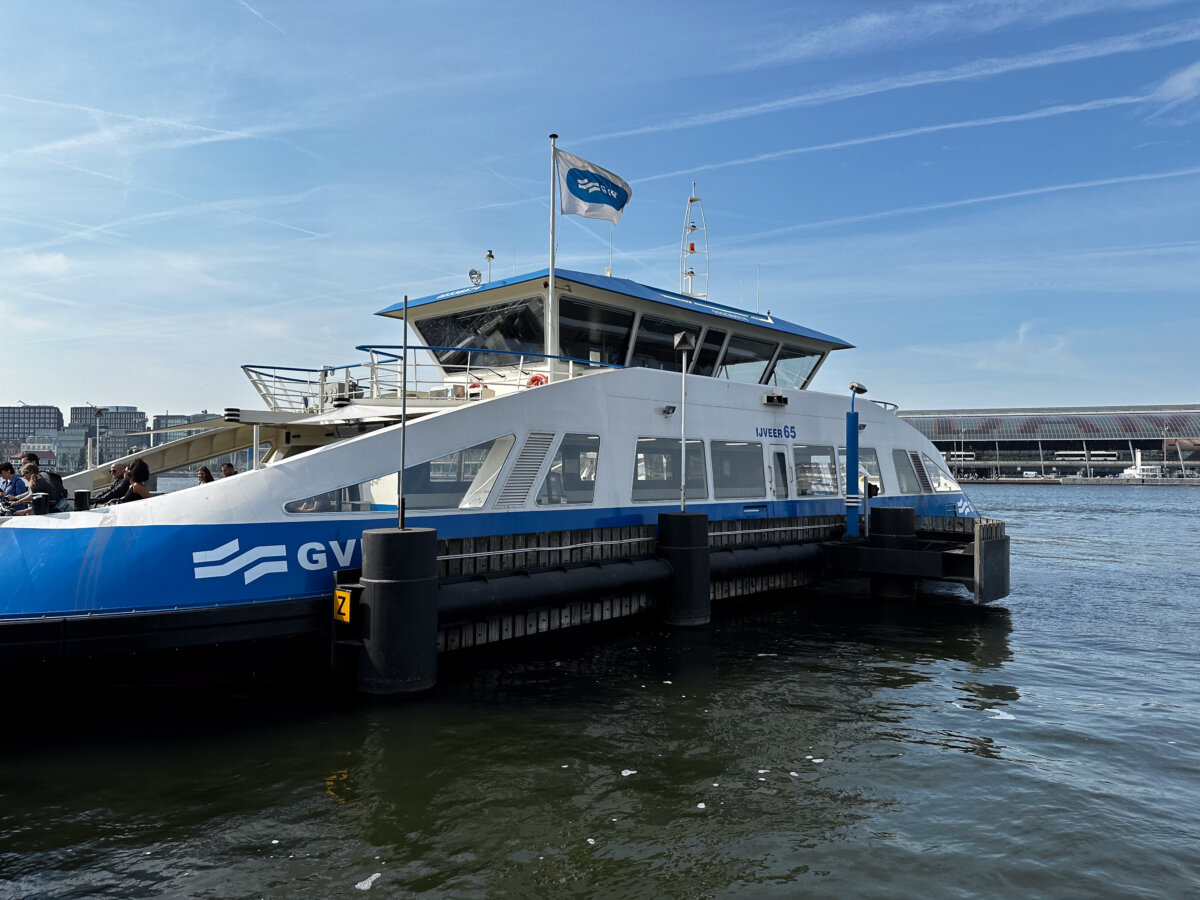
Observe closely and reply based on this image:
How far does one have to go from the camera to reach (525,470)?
9.05m

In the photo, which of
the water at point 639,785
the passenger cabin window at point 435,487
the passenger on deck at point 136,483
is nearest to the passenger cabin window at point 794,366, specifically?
the water at point 639,785

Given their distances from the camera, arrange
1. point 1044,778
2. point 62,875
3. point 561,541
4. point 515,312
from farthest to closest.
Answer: point 515,312
point 561,541
point 1044,778
point 62,875

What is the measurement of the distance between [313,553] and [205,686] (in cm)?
146

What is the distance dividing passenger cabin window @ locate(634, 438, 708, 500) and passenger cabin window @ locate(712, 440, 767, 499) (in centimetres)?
37

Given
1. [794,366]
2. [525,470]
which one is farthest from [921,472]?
[525,470]

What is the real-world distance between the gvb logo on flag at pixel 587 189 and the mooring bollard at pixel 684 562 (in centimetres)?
467

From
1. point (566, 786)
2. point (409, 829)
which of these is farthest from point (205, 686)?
point (566, 786)

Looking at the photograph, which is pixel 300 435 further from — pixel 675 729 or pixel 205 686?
pixel 675 729

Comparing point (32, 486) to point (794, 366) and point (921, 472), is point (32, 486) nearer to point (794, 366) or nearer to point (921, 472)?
point (794, 366)

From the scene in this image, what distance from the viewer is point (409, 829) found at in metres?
4.89

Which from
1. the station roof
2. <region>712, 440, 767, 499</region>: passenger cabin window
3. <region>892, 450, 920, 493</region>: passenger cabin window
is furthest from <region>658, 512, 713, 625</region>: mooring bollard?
the station roof

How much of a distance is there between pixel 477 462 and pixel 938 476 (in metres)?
11.8

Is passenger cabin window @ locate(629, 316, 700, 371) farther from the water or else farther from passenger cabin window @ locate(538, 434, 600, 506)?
the water

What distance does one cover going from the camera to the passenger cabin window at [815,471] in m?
13.6
